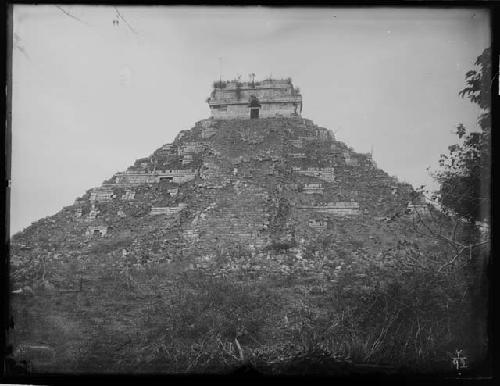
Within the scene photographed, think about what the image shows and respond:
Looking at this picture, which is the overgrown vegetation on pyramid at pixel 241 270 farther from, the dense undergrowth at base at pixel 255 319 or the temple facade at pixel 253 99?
the temple facade at pixel 253 99

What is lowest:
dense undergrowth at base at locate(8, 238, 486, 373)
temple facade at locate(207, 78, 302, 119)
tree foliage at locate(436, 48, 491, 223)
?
dense undergrowth at base at locate(8, 238, 486, 373)

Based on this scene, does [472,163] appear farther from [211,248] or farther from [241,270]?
[211,248]

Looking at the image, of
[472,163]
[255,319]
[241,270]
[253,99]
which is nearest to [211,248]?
[241,270]

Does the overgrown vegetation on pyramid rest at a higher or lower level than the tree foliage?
lower

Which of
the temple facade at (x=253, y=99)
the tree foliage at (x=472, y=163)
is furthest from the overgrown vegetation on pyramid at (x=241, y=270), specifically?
the tree foliage at (x=472, y=163)

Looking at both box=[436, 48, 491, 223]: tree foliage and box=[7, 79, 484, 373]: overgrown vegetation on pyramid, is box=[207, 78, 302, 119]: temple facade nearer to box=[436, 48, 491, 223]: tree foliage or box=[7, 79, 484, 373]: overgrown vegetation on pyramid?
box=[7, 79, 484, 373]: overgrown vegetation on pyramid

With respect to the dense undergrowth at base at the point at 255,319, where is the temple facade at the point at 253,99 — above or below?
above

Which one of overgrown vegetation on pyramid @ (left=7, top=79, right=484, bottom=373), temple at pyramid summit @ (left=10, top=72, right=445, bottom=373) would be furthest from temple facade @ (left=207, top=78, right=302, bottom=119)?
overgrown vegetation on pyramid @ (left=7, top=79, right=484, bottom=373)
